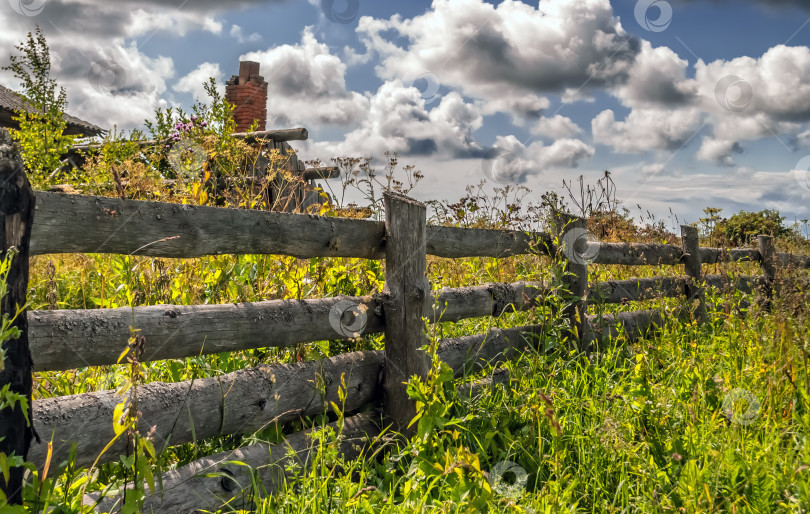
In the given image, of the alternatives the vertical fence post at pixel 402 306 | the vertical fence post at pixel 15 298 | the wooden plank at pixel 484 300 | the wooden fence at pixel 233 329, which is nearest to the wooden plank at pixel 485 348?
the wooden fence at pixel 233 329

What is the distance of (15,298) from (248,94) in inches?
619

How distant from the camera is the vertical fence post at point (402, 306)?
3254 mm

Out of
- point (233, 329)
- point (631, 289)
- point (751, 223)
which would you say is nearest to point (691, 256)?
point (631, 289)

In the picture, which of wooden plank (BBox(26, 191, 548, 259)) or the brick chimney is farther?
the brick chimney

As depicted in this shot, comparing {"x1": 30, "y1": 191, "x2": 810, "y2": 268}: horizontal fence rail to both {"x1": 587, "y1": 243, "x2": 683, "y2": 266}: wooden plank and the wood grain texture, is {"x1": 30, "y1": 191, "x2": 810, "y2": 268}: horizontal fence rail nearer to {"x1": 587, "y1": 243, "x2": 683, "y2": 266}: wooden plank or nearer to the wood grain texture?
the wood grain texture

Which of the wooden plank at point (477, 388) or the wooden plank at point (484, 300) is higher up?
the wooden plank at point (484, 300)

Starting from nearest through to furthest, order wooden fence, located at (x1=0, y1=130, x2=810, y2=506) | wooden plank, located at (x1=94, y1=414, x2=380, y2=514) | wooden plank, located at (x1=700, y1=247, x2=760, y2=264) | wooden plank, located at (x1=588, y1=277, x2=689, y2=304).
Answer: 1. wooden fence, located at (x1=0, y1=130, x2=810, y2=506)
2. wooden plank, located at (x1=94, y1=414, x2=380, y2=514)
3. wooden plank, located at (x1=588, y1=277, x2=689, y2=304)
4. wooden plank, located at (x1=700, y1=247, x2=760, y2=264)

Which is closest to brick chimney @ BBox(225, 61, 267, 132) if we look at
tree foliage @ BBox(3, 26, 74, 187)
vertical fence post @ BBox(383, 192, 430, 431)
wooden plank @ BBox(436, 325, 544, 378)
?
tree foliage @ BBox(3, 26, 74, 187)

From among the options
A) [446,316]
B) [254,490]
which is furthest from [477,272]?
[254,490]

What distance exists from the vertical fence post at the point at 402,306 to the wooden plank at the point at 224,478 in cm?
34

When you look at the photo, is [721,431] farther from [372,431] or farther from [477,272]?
[477,272]

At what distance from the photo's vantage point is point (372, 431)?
322 centimetres

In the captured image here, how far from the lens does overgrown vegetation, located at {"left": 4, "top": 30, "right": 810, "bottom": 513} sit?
232 centimetres

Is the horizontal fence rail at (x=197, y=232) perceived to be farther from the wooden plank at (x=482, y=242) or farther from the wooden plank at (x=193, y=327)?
the wooden plank at (x=193, y=327)
